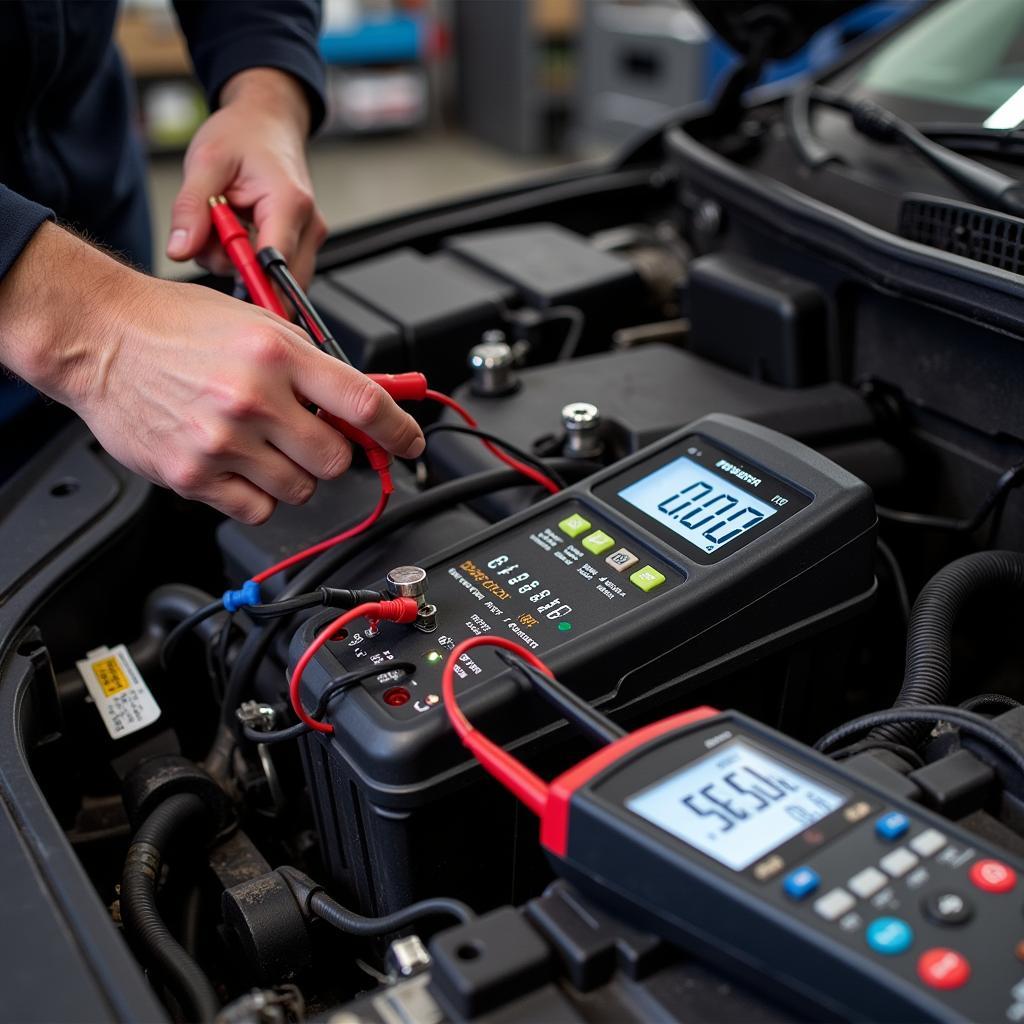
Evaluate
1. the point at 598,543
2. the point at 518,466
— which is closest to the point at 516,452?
the point at 518,466

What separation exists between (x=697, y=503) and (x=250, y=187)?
19.5 inches

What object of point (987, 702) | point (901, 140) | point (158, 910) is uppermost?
point (901, 140)

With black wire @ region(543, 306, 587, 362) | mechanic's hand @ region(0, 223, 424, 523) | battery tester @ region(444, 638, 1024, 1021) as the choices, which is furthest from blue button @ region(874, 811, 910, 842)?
black wire @ region(543, 306, 587, 362)

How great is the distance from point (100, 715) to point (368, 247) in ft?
2.08

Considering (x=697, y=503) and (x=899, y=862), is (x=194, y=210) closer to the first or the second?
(x=697, y=503)

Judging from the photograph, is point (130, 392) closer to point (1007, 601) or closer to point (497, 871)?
point (497, 871)

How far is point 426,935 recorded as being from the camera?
0.66 meters

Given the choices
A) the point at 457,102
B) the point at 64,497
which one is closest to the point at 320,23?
the point at 64,497

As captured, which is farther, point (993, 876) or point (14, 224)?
point (14, 224)

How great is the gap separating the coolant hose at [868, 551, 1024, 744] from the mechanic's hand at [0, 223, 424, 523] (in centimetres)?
33

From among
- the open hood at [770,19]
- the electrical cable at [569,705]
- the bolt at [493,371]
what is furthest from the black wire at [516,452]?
the open hood at [770,19]

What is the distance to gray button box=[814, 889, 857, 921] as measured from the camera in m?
0.46

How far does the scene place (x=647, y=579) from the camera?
26.3 inches

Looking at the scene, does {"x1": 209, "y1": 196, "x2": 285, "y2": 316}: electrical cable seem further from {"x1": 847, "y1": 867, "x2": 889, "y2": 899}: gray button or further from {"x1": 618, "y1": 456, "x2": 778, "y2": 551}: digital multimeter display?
{"x1": 847, "y1": 867, "x2": 889, "y2": 899}: gray button
